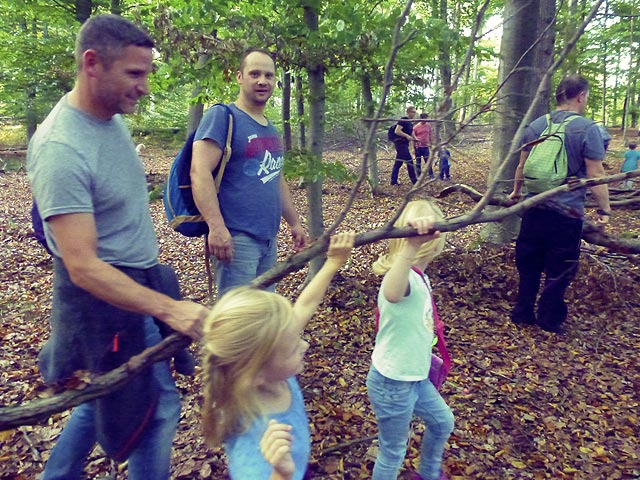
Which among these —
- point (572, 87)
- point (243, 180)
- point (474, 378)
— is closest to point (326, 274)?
point (243, 180)

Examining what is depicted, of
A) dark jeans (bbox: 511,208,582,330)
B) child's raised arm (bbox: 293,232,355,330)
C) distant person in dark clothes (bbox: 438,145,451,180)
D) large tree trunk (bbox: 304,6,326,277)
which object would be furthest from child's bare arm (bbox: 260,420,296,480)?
dark jeans (bbox: 511,208,582,330)

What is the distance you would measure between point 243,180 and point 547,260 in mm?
2807

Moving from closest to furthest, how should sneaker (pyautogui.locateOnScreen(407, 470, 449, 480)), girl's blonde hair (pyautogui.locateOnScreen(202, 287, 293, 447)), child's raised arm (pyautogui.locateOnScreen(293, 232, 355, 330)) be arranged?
girl's blonde hair (pyautogui.locateOnScreen(202, 287, 293, 447)), child's raised arm (pyautogui.locateOnScreen(293, 232, 355, 330)), sneaker (pyautogui.locateOnScreen(407, 470, 449, 480))

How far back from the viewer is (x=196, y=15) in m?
3.89

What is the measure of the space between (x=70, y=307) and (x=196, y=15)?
3001 millimetres

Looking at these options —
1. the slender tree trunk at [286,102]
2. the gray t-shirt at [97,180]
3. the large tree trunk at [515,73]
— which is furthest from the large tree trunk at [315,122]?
the slender tree trunk at [286,102]

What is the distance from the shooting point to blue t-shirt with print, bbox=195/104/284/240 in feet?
9.21

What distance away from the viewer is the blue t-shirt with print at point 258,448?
59.6 inches

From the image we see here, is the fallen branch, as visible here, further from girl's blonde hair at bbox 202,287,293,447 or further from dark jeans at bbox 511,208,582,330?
dark jeans at bbox 511,208,582,330

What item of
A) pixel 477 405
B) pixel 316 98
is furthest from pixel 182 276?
pixel 477 405

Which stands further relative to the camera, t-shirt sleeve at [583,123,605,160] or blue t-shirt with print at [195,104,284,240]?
t-shirt sleeve at [583,123,605,160]

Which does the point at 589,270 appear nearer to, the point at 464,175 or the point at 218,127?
the point at 218,127

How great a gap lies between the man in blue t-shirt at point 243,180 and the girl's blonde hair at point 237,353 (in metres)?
1.25

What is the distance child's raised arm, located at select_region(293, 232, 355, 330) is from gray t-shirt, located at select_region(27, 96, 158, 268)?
2.33 feet
